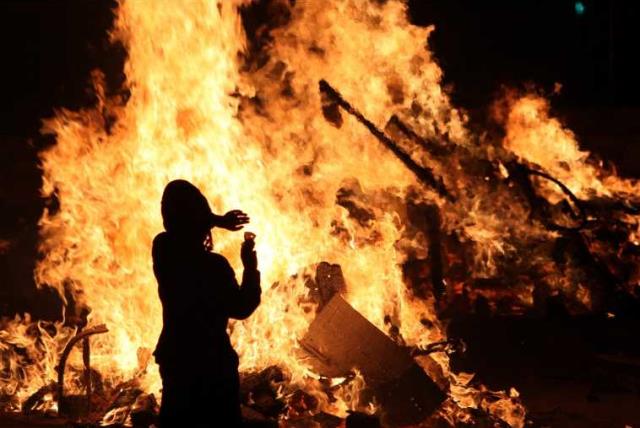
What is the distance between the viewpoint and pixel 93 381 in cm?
690

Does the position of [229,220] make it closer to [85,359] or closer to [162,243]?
[162,243]

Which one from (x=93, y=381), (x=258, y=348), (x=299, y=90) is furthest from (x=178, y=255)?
(x=299, y=90)

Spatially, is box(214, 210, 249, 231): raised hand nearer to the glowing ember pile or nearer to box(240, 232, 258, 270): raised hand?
box(240, 232, 258, 270): raised hand

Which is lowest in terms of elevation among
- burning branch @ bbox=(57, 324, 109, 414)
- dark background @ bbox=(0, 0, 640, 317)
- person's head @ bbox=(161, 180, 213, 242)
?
burning branch @ bbox=(57, 324, 109, 414)

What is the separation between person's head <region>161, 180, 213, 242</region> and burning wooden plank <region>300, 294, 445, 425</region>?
3.02 m

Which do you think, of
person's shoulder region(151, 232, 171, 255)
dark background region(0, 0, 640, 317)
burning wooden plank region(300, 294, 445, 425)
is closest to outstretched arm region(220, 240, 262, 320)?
person's shoulder region(151, 232, 171, 255)

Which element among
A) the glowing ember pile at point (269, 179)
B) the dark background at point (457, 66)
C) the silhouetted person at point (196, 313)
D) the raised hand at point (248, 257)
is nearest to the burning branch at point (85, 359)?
the glowing ember pile at point (269, 179)

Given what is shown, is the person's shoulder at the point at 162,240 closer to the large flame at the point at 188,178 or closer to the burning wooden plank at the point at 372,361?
the burning wooden plank at the point at 372,361

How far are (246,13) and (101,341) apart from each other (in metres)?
6.13

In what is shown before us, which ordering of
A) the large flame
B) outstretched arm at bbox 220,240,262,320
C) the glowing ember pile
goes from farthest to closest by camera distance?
the large flame < the glowing ember pile < outstretched arm at bbox 220,240,262,320

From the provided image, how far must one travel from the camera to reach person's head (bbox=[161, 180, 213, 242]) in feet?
11.8

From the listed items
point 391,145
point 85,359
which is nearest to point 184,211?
point 85,359

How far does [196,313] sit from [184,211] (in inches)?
24.3

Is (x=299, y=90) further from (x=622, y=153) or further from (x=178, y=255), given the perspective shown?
(x=622, y=153)
